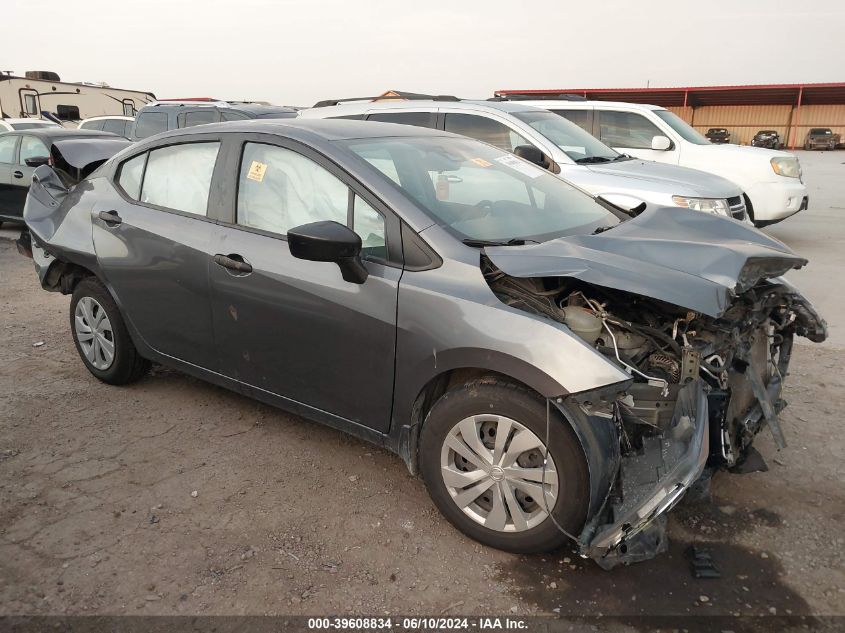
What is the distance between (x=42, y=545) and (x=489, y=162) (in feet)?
9.41

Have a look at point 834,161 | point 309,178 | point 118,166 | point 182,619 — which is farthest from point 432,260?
point 834,161

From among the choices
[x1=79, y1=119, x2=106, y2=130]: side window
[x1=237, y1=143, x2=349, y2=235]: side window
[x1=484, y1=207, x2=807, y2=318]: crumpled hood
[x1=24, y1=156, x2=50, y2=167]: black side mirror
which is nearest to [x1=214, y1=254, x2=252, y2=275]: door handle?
[x1=237, y1=143, x2=349, y2=235]: side window

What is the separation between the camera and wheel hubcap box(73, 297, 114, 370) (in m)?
4.31

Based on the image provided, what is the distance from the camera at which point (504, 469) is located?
105 inches

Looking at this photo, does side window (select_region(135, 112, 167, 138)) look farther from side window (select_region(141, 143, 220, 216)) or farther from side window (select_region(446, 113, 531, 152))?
side window (select_region(141, 143, 220, 216))

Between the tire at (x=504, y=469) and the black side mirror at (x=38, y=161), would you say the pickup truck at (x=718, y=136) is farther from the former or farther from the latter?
the tire at (x=504, y=469)

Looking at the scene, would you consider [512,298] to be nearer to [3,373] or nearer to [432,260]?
[432,260]

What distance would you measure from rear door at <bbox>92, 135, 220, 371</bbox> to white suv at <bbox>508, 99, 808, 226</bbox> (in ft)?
20.9

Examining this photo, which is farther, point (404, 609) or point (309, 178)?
point (309, 178)

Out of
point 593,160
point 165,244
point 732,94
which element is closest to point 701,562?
point 165,244

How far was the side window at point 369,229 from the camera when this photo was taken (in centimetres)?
297

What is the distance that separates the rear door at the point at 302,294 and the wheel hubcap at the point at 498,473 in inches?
16.5

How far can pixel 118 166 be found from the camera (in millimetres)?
4188

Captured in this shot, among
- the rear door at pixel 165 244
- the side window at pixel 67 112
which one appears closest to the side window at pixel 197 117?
the rear door at pixel 165 244
